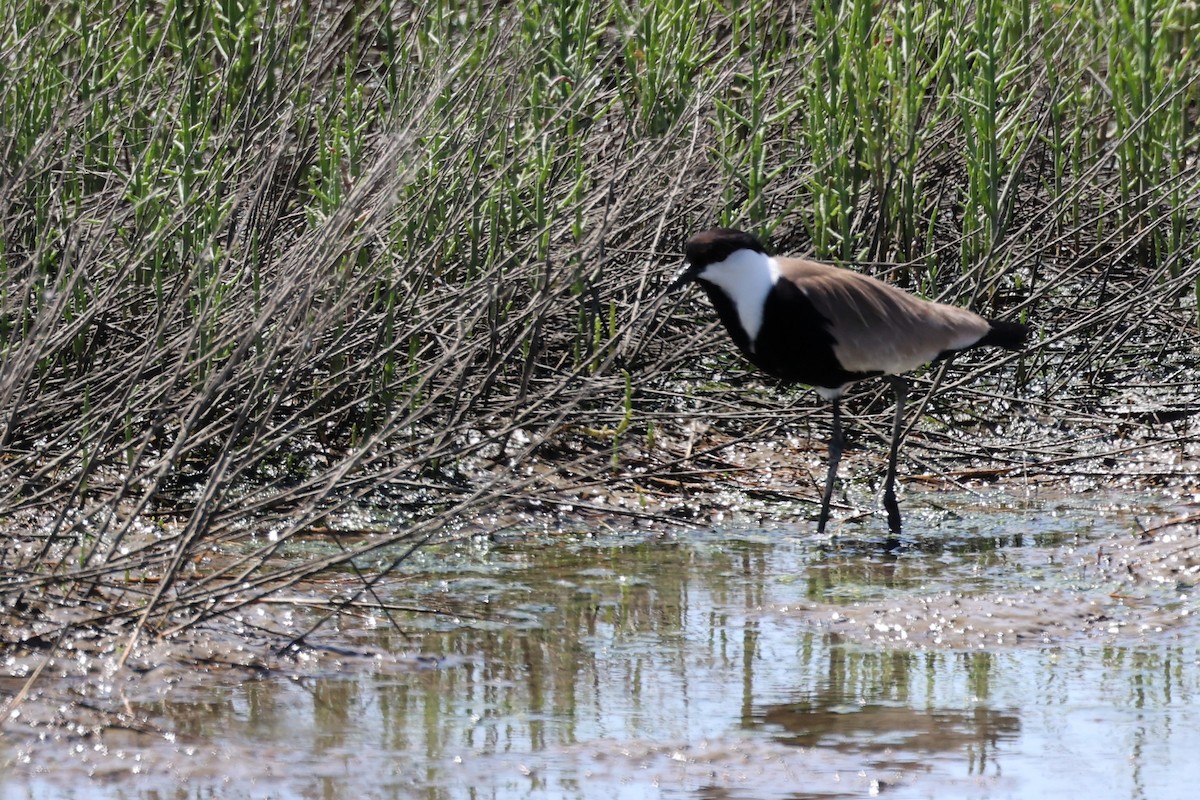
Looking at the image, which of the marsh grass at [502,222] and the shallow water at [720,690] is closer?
the shallow water at [720,690]

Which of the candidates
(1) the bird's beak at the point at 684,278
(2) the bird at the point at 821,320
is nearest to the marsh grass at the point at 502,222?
(1) the bird's beak at the point at 684,278

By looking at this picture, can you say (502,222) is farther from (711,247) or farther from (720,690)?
(720,690)

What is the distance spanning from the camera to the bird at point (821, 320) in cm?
570

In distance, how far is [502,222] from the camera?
245 inches

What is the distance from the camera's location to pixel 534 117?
6.16m

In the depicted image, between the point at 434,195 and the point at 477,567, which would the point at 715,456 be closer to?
the point at 477,567

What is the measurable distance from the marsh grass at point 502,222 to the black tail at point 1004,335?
225 mm

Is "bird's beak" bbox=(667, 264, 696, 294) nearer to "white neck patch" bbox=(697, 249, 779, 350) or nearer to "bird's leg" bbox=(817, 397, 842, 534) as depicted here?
"white neck patch" bbox=(697, 249, 779, 350)

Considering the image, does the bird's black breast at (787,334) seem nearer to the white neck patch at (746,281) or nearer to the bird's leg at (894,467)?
the white neck patch at (746,281)

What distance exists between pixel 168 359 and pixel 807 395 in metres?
2.51

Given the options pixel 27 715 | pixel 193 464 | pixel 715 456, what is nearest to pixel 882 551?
pixel 715 456

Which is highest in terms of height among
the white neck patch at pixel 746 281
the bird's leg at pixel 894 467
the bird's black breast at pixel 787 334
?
the white neck patch at pixel 746 281

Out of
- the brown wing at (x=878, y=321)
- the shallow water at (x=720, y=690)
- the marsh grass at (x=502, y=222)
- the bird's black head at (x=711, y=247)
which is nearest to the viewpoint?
the shallow water at (x=720, y=690)

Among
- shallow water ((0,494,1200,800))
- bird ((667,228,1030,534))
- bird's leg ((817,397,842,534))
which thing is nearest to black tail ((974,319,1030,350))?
bird ((667,228,1030,534))
